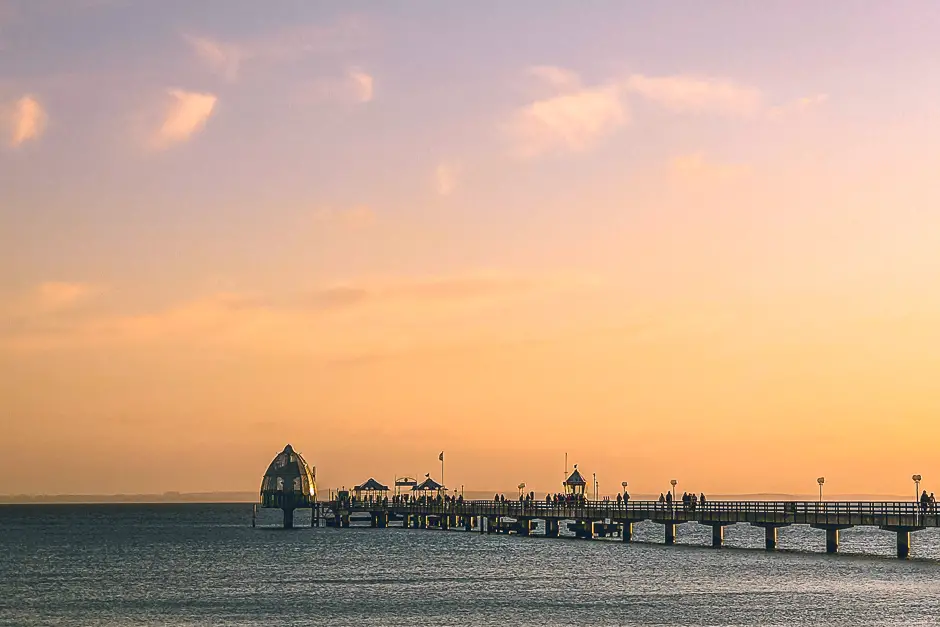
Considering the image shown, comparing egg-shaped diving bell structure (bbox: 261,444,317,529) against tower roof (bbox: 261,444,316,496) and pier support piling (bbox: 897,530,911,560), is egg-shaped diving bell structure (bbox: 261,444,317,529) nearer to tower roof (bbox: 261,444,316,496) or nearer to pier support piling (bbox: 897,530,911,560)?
tower roof (bbox: 261,444,316,496)

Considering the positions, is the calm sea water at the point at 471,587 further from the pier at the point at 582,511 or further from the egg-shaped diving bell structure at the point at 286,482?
the egg-shaped diving bell structure at the point at 286,482

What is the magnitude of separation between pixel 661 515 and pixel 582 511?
33.1 feet

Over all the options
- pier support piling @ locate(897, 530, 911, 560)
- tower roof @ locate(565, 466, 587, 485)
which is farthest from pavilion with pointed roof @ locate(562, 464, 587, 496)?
pier support piling @ locate(897, 530, 911, 560)

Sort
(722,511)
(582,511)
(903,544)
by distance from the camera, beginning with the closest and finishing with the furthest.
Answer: (903,544)
(722,511)
(582,511)

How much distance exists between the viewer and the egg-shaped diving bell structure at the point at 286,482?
120 meters

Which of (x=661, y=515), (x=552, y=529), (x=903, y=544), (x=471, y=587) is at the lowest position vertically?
(x=471, y=587)

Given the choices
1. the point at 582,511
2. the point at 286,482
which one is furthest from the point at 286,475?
the point at 582,511

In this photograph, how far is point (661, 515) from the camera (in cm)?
8444

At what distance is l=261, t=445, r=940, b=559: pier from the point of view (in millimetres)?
70688

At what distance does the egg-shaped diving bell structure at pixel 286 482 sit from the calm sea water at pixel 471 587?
24151mm

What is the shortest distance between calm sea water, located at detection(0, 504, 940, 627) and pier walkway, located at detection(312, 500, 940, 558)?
1.89 m

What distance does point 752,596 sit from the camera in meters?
53.6

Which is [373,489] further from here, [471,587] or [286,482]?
[471,587]

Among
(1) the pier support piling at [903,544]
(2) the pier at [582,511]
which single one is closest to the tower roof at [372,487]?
(2) the pier at [582,511]
